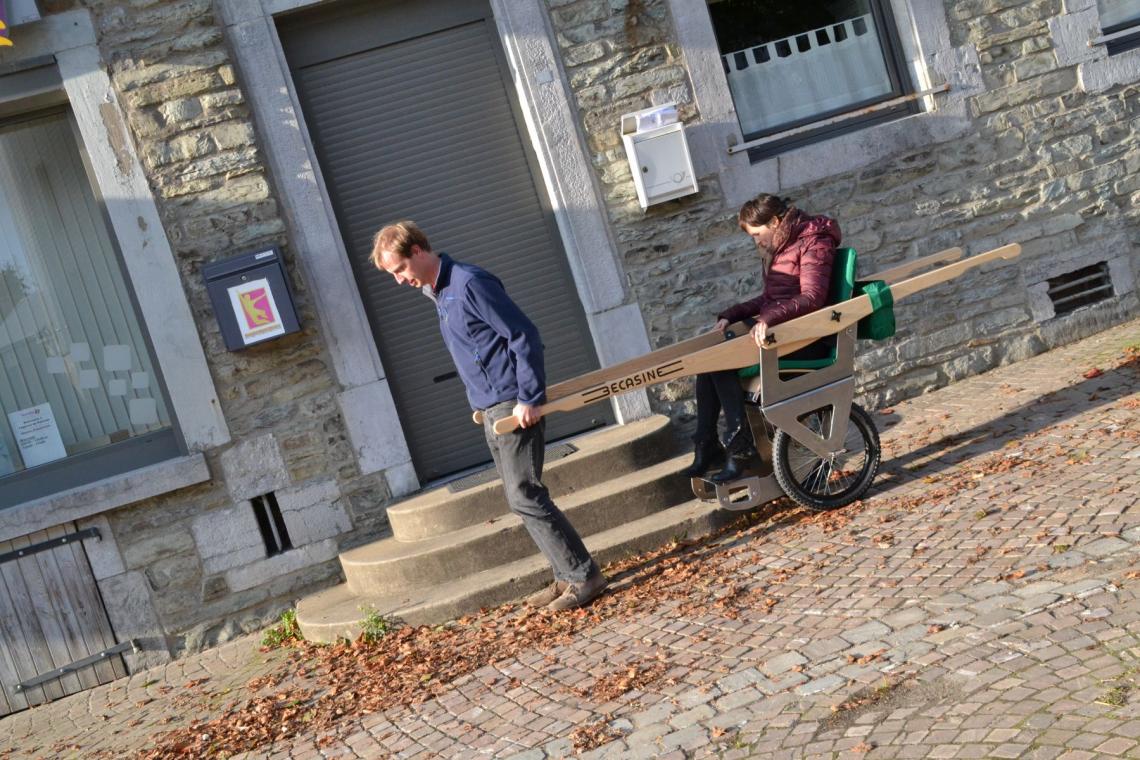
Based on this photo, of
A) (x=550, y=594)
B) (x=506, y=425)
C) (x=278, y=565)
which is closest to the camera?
(x=506, y=425)

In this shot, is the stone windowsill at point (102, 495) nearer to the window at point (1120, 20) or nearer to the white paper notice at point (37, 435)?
the white paper notice at point (37, 435)

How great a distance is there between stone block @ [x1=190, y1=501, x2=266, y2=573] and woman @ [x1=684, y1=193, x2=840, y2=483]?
8.71ft

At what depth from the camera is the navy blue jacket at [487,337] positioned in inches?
208

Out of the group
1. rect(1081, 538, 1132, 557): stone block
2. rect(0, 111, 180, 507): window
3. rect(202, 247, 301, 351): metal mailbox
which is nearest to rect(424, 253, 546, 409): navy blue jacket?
rect(202, 247, 301, 351): metal mailbox

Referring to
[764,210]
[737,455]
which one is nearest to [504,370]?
[737,455]

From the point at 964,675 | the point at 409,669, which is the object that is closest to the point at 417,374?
the point at 409,669

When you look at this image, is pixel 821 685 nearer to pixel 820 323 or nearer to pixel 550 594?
pixel 550 594

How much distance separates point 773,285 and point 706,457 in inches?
36.4

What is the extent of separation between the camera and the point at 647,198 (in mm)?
7156

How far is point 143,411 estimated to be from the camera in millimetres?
7180

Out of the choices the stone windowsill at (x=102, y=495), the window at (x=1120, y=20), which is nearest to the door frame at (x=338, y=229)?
the stone windowsill at (x=102, y=495)

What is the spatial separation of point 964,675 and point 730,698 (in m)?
0.78

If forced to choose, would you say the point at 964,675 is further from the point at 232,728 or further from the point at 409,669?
the point at 232,728

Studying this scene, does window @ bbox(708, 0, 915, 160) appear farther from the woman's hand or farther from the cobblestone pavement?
the woman's hand
